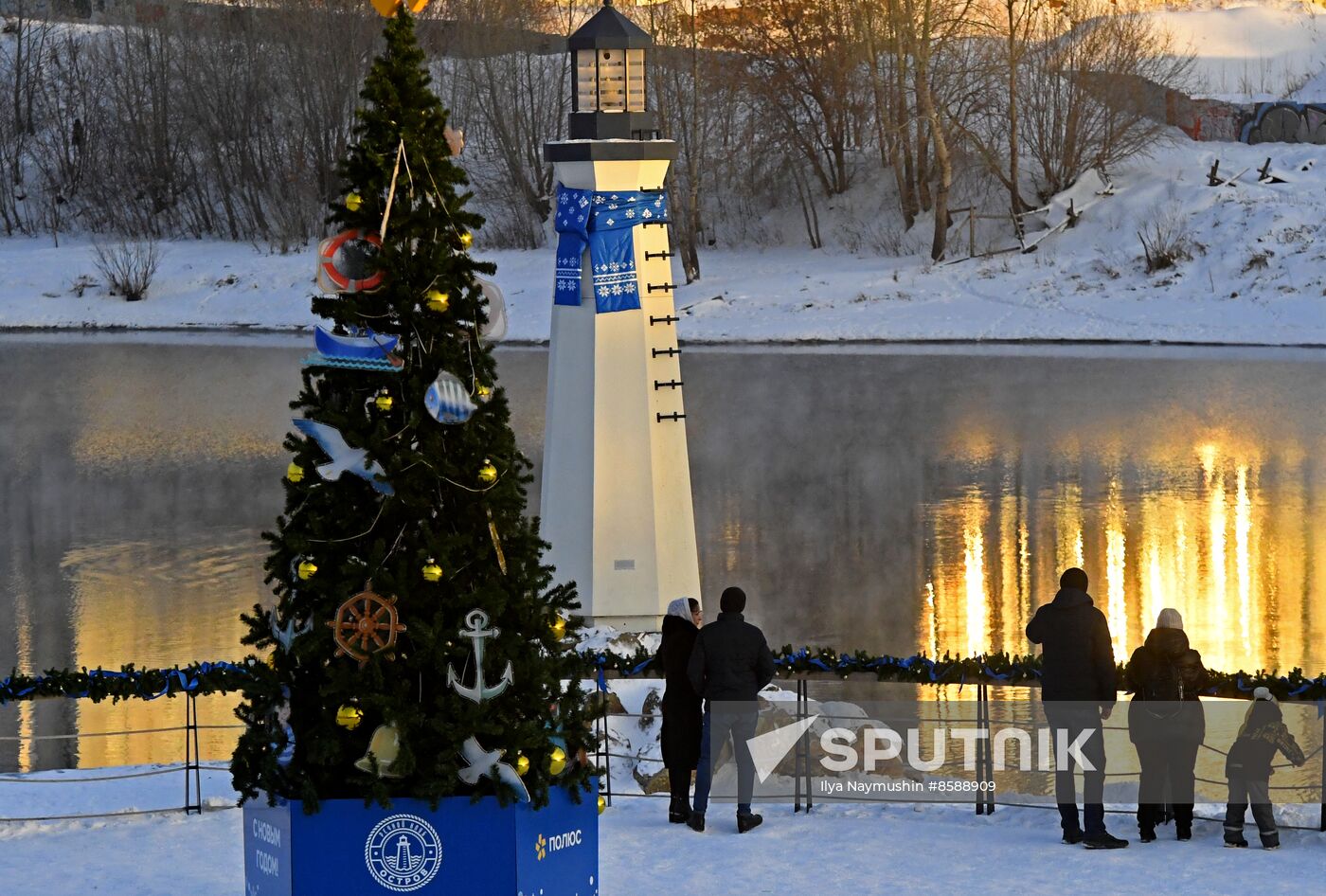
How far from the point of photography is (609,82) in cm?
1430

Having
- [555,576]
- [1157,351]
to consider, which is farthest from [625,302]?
[1157,351]

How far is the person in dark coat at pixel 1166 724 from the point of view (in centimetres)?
890

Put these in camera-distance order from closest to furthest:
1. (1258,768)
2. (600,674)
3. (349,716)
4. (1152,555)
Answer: (349,716)
(1258,768)
(600,674)
(1152,555)

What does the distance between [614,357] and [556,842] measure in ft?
23.3

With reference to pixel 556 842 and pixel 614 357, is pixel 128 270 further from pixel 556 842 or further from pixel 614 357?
pixel 556 842

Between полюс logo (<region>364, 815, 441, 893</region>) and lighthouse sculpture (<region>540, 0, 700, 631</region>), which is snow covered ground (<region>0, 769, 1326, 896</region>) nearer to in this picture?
полюс logo (<region>364, 815, 441, 893</region>)

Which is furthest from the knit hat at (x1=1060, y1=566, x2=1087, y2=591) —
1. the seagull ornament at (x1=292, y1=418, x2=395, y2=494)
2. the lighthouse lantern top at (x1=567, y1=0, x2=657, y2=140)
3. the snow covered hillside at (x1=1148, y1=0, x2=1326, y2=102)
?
the snow covered hillside at (x1=1148, y1=0, x2=1326, y2=102)

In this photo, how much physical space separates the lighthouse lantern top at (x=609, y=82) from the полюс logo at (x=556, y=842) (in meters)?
7.62

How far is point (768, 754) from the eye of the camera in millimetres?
9992

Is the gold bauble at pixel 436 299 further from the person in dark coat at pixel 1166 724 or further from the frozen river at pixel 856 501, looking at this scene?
the frozen river at pixel 856 501

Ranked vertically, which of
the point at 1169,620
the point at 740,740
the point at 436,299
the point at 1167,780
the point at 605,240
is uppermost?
the point at 605,240

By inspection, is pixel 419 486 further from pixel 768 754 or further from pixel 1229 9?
pixel 1229 9

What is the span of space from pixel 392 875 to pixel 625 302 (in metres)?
7.47

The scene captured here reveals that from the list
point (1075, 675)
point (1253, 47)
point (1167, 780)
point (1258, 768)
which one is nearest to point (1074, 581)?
point (1075, 675)
